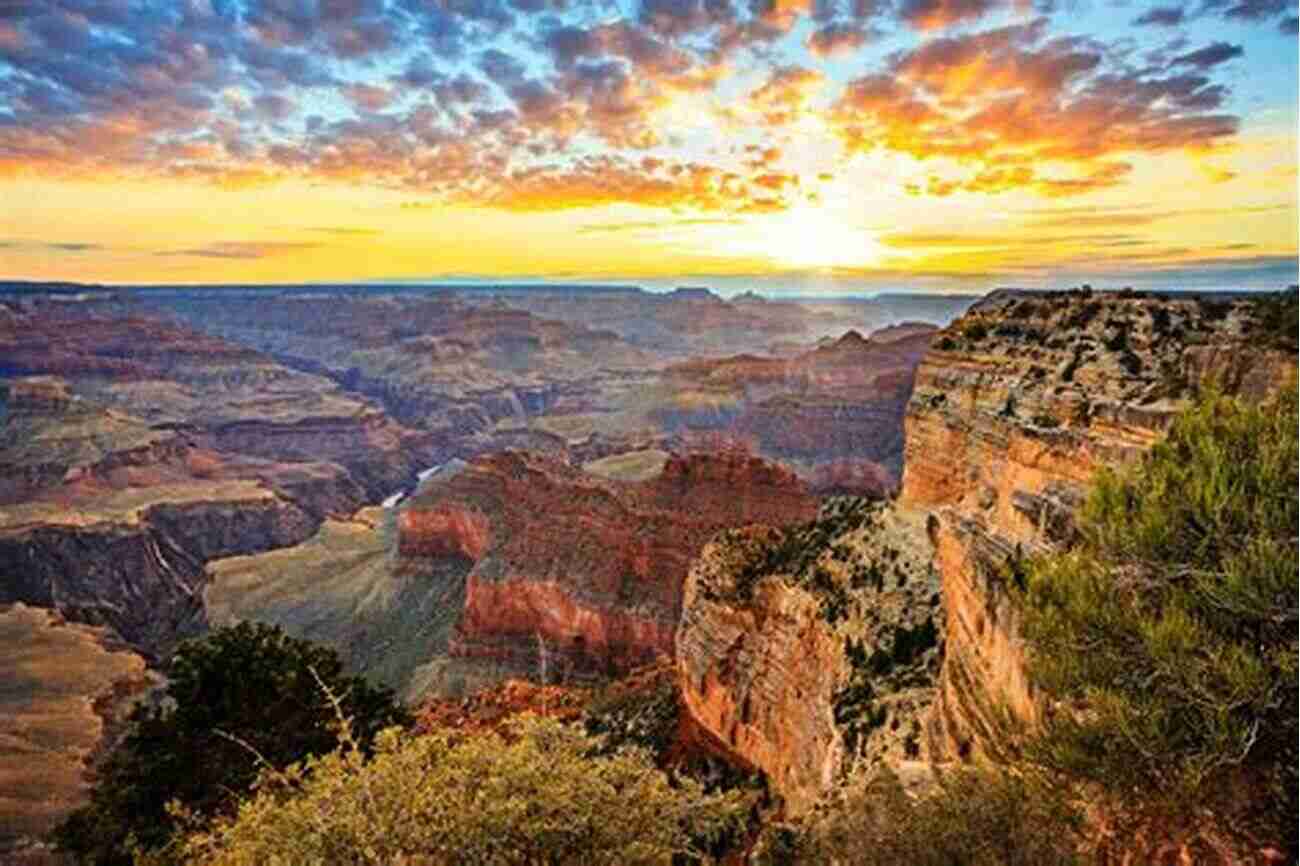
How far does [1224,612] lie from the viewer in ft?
29.9

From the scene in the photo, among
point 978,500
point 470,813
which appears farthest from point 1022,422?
point 470,813

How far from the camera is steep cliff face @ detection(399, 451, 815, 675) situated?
167 ft

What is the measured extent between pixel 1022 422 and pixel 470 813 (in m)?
13.6

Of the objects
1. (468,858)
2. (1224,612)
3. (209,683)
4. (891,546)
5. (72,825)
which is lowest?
(72,825)

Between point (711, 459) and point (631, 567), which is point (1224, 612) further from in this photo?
point (711, 459)

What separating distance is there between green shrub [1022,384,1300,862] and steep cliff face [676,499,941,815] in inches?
247

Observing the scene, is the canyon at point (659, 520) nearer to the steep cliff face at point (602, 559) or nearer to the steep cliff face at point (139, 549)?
the steep cliff face at point (602, 559)

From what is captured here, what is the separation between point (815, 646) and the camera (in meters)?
21.8

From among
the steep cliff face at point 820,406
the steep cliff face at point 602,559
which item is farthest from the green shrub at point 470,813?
the steep cliff face at point 820,406

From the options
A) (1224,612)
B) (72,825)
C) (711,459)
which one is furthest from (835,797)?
(711,459)

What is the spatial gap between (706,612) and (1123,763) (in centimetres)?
1745

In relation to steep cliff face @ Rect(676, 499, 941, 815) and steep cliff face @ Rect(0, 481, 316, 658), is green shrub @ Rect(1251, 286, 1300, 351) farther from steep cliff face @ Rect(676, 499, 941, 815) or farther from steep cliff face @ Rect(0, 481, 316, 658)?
steep cliff face @ Rect(0, 481, 316, 658)

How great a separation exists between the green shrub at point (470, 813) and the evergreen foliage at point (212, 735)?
1094 centimetres

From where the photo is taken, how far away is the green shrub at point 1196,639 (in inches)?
342
